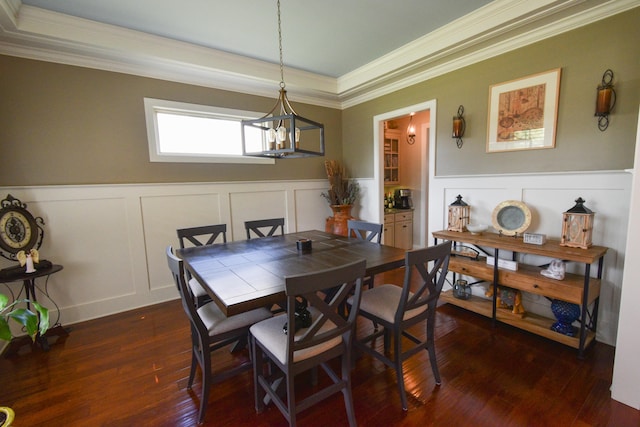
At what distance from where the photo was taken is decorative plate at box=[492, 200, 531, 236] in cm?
251

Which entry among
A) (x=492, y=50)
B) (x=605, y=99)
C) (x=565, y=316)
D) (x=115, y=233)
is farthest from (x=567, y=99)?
(x=115, y=233)

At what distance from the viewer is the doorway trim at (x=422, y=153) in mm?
3305

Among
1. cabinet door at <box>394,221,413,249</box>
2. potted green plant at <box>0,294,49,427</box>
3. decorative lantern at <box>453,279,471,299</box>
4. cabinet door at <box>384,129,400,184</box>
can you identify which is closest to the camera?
potted green plant at <box>0,294,49,427</box>

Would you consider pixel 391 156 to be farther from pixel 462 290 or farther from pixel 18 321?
pixel 18 321

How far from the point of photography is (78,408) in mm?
1755

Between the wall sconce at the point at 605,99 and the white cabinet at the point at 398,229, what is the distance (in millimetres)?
2791

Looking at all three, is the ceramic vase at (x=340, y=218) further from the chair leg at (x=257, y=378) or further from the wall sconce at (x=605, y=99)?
the wall sconce at (x=605, y=99)

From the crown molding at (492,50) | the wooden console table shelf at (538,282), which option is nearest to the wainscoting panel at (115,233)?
the crown molding at (492,50)

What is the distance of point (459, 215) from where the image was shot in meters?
2.91

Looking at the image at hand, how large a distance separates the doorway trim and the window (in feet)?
5.40

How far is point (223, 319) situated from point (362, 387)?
3.37 feet

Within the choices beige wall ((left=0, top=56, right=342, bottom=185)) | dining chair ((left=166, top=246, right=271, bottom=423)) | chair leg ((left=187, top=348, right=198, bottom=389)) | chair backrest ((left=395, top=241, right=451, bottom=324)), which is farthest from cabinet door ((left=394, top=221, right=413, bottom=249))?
chair leg ((left=187, top=348, right=198, bottom=389))

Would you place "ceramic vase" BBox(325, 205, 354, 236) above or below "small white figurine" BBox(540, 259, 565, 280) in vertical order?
above

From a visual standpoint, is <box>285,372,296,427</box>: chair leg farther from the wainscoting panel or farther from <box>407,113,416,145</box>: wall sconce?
<box>407,113,416,145</box>: wall sconce
